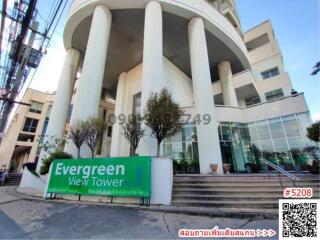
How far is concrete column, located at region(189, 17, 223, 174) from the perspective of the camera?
11.1m

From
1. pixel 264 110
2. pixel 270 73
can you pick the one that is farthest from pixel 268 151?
pixel 270 73

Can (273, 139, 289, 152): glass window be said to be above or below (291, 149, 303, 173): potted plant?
above

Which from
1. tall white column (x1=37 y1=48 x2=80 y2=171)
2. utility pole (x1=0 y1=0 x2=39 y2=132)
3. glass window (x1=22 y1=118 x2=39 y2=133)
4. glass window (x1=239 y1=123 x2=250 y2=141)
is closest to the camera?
utility pole (x1=0 y1=0 x2=39 y2=132)

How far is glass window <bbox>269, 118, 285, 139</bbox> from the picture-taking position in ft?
45.3


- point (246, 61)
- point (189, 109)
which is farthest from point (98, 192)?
point (246, 61)

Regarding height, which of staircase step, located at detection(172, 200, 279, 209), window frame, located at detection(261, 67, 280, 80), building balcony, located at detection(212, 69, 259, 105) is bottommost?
staircase step, located at detection(172, 200, 279, 209)

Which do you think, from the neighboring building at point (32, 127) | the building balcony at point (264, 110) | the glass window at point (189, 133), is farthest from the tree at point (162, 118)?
the neighboring building at point (32, 127)

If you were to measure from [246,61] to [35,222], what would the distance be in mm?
22301

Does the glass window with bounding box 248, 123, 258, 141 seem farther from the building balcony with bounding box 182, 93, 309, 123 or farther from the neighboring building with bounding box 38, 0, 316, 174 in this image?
the building balcony with bounding box 182, 93, 309, 123

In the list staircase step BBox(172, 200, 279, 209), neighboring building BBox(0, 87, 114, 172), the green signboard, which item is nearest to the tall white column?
the green signboard

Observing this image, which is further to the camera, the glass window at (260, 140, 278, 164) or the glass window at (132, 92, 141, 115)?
the glass window at (132, 92, 141, 115)

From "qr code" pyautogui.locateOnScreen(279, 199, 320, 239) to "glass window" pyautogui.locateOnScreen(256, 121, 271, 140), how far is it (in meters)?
11.9

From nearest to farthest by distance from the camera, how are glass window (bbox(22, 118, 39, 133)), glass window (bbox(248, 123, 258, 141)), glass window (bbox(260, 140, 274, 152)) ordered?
glass window (bbox(260, 140, 274, 152)) → glass window (bbox(248, 123, 258, 141)) → glass window (bbox(22, 118, 39, 133))

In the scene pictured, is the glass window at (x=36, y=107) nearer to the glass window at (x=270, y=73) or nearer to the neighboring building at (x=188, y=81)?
the neighboring building at (x=188, y=81)
